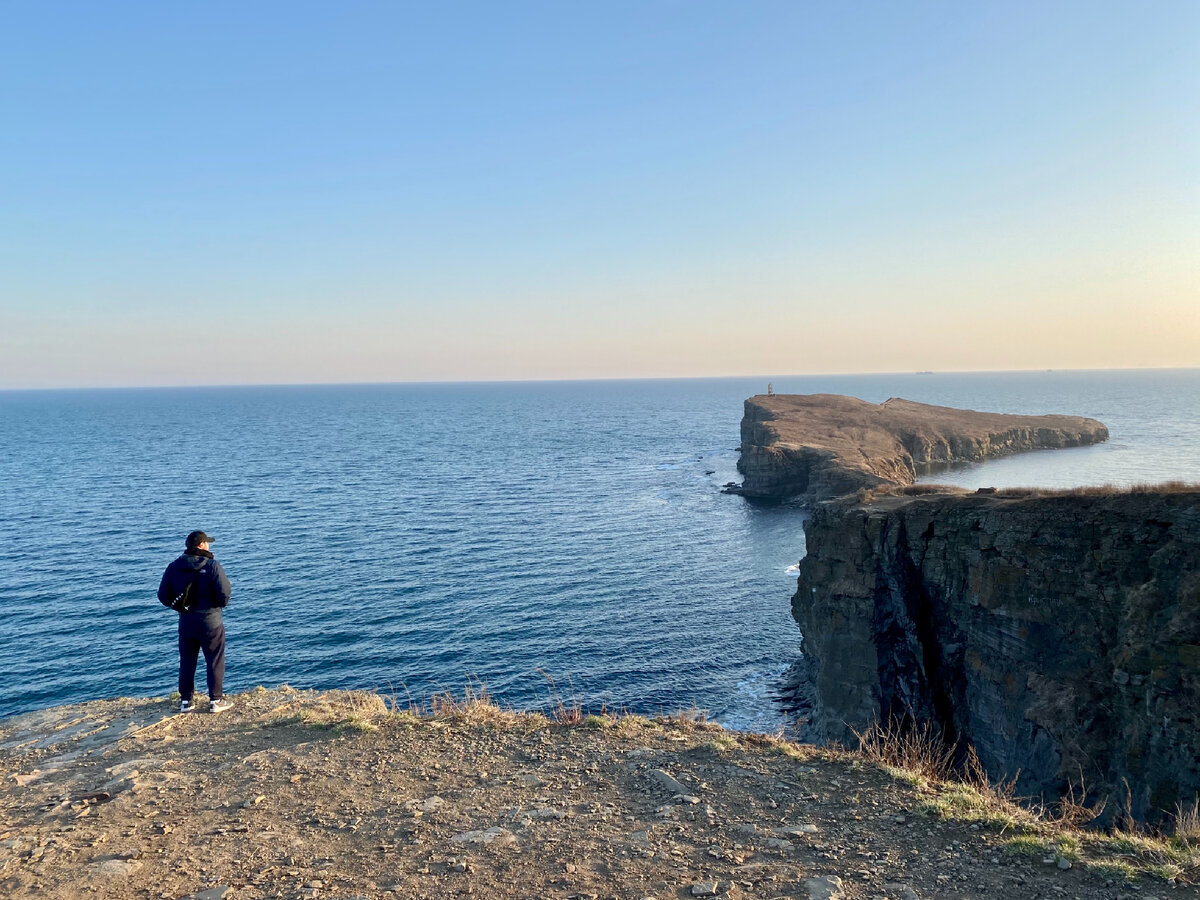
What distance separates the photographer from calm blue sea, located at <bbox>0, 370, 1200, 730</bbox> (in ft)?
116

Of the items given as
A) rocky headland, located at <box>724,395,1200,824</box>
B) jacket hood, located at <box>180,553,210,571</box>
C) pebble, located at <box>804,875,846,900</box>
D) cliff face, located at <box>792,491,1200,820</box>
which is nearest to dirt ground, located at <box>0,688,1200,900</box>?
pebble, located at <box>804,875,846,900</box>

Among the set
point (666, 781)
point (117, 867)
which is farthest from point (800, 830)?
point (117, 867)

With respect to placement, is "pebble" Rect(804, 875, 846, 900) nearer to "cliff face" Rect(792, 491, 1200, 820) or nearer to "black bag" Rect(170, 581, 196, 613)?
"black bag" Rect(170, 581, 196, 613)

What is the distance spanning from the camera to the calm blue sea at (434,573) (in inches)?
1393

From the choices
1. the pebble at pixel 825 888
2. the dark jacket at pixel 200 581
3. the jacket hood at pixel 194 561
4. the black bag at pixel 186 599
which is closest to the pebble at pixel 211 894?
the dark jacket at pixel 200 581

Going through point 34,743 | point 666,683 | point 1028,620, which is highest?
Result: point 34,743

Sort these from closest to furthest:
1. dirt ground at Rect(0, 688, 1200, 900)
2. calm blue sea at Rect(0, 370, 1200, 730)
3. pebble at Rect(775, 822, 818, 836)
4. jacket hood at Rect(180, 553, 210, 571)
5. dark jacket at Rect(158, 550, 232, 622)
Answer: dirt ground at Rect(0, 688, 1200, 900), pebble at Rect(775, 822, 818, 836), dark jacket at Rect(158, 550, 232, 622), jacket hood at Rect(180, 553, 210, 571), calm blue sea at Rect(0, 370, 1200, 730)

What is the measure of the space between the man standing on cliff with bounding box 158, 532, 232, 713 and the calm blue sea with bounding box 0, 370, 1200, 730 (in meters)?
15.8

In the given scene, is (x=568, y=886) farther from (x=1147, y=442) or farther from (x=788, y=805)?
(x=1147, y=442)

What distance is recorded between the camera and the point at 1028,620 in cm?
2456

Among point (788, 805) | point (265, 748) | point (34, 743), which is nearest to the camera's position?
point (788, 805)

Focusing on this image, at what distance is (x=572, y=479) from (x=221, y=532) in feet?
141

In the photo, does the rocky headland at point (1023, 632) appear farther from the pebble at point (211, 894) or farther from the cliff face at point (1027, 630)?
the pebble at point (211, 894)

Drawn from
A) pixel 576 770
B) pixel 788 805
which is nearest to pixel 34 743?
pixel 576 770
